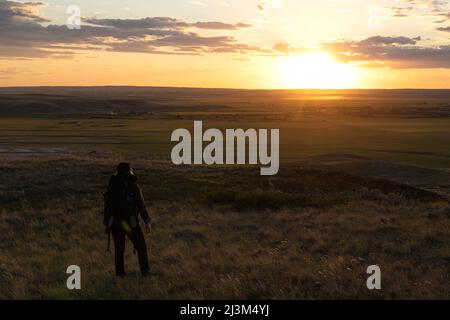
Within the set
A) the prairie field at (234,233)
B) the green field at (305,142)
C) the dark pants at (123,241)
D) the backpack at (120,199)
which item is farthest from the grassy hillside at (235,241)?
the green field at (305,142)

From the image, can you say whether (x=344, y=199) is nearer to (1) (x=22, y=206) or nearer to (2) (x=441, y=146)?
(1) (x=22, y=206)

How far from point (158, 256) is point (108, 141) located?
166 feet

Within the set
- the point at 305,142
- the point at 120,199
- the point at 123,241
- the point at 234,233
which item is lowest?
the point at 234,233

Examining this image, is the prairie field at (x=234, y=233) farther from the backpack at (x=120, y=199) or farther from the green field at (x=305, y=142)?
the green field at (x=305, y=142)

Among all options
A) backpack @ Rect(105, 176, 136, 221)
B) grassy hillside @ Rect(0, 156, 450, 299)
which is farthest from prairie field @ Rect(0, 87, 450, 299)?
backpack @ Rect(105, 176, 136, 221)

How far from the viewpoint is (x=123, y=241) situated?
10258 millimetres

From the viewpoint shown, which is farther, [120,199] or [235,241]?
[235,241]

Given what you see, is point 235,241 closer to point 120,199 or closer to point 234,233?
point 234,233

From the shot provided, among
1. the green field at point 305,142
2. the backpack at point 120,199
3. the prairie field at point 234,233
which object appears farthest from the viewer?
the green field at point 305,142

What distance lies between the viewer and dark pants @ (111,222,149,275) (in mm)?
9963

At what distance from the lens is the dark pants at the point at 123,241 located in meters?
9.96

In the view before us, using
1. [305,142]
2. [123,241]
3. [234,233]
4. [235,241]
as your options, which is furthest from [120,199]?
[305,142]
